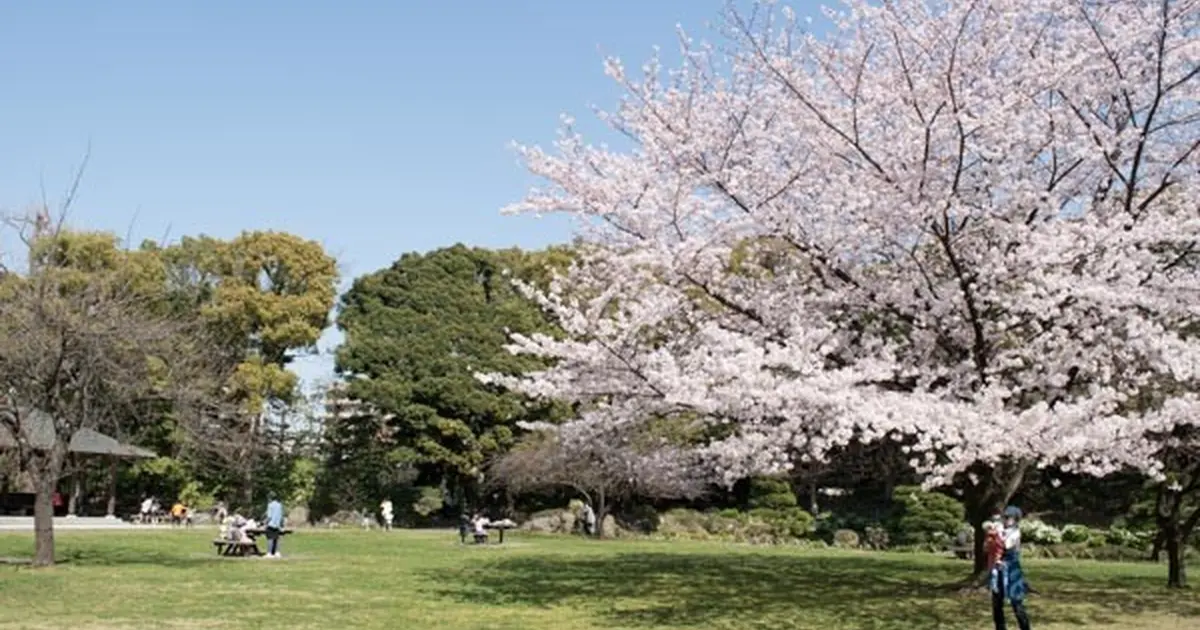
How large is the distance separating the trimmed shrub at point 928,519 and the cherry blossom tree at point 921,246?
49.0 ft

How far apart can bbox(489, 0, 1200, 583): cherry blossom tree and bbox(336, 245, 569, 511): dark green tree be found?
2145cm

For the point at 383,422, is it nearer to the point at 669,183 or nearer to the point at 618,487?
the point at 618,487

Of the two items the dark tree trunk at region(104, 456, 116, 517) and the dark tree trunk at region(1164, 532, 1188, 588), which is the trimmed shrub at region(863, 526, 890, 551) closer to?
the dark tree trunk at region(1164, 532, 1188, 588)

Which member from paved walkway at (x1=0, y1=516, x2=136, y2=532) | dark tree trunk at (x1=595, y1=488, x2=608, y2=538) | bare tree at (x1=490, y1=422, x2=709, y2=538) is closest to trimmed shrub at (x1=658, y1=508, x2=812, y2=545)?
bare tree at (x1=490, y1=422, x2=709, y2=538)

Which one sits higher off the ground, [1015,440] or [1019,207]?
[1019,207]

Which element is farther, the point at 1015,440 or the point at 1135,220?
the point at 1135,220

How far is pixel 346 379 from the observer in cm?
3744

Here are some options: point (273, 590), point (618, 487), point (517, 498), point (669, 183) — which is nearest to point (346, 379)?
point (517, 498)

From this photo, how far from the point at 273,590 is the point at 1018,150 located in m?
9.04

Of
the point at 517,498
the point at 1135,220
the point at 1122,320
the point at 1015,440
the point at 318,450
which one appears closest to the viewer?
the point at 1015,440

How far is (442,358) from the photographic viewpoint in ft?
119

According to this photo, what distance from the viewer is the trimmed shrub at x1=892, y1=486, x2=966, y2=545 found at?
26.8m

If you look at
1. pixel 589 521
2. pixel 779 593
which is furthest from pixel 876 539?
pixel 779 593

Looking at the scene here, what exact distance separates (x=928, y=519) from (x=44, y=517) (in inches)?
739
